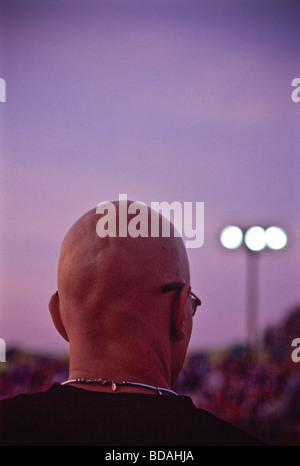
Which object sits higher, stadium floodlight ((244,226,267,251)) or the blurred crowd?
stadium floodlight ((244,226,267,251))

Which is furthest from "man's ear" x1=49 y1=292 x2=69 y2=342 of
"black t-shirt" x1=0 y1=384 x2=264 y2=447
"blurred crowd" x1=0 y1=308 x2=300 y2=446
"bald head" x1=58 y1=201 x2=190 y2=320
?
"blurred crowd" x1=0 y1=308 x2=300 y2=446

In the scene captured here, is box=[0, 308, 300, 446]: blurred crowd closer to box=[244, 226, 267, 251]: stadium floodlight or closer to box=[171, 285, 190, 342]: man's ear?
box=[244, 226, 267, 251]: stadium floodlight

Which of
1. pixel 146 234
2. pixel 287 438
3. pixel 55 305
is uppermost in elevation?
pixel 146 234

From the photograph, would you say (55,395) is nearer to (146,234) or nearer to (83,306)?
(83,306)

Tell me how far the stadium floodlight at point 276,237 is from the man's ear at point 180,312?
922 centimetres

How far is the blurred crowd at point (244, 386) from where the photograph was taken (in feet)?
33.1

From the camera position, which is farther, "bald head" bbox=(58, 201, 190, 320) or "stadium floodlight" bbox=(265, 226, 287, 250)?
"stadium floodlight" bbox=(265, 226, 287, 250)

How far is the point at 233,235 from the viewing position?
10.9 m

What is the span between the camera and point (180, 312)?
1.61 meters

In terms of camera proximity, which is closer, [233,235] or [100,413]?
[100,413]

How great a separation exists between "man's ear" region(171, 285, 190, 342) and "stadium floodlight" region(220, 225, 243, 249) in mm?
9300

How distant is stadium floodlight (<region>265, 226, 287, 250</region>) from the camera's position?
34.6 feet
